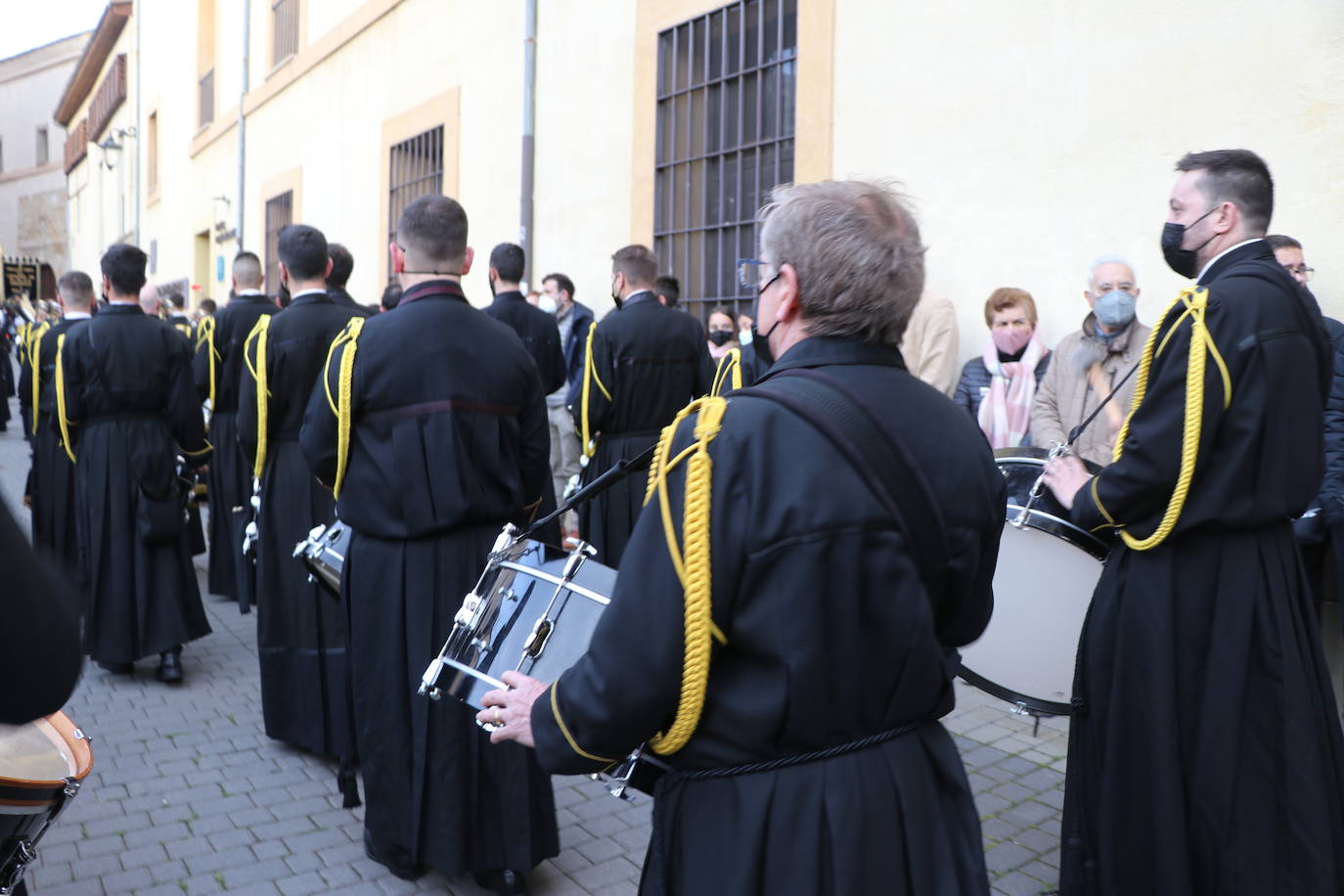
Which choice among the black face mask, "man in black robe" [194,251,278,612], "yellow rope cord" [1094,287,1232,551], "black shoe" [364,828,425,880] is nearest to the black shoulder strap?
"yellow rope cord" [1094,287,1232,551]

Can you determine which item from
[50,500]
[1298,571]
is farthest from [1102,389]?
[50,500]

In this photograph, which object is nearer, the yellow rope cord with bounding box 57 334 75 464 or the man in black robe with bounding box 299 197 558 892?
the man in black robe with bounding box 299 197 558 892

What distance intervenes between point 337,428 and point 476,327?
0.50m

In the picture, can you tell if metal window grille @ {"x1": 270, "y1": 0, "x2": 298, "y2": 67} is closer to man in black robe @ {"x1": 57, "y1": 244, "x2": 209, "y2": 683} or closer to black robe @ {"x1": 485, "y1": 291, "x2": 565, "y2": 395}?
black robe @ {"x1": 485, "y1": 291, "x2": 565, "y2": 395}

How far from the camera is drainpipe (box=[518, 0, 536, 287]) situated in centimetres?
1062

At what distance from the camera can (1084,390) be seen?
5109 mm

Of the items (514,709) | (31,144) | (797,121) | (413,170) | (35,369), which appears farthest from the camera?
(31,144)

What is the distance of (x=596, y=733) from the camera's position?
5.91ft

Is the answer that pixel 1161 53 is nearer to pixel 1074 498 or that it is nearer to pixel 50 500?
pixel 1074 498

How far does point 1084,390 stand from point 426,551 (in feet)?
9.86

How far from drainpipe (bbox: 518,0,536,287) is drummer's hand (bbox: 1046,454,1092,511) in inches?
309

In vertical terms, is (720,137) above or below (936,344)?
above

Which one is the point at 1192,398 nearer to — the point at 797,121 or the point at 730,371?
the point at 730,371

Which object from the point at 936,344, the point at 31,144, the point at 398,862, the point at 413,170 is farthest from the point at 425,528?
the point at 31,144
